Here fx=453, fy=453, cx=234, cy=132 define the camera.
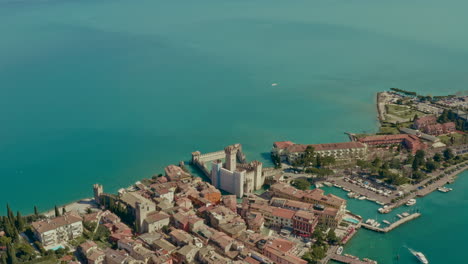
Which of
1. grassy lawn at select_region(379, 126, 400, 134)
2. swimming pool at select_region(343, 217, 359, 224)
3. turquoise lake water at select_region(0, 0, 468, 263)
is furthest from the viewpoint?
grassy lawn at select_region(379, 126, 400, 134)

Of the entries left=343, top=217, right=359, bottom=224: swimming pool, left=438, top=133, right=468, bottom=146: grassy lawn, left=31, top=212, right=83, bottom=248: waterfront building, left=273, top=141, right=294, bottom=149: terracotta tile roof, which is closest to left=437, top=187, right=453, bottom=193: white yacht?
left=343, top=217, right=359, bottom=224: swimming pool

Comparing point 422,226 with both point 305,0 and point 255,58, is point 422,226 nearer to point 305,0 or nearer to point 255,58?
point 255,58

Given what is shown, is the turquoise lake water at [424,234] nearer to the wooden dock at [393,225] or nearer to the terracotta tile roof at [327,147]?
the wooden dock at [393,225]

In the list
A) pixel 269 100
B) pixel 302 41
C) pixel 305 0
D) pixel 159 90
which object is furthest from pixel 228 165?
pixel 305 0

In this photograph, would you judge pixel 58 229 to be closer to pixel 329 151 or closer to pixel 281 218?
pixel 281 218

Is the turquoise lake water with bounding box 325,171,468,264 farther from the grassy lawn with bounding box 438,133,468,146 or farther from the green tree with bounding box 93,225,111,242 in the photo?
the green tree with bounding box 93,225,111,242
